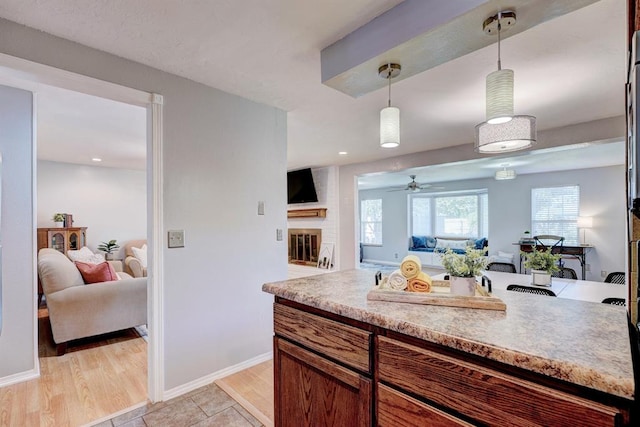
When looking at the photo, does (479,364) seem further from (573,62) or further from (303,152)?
(303,152)

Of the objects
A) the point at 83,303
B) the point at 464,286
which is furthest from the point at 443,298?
the point at 83,303

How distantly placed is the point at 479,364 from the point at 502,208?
24.1ft

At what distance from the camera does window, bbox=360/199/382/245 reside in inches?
375

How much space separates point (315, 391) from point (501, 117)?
4.66 ft

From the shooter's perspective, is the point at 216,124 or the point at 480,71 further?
the point at 216,124

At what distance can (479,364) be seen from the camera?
0.84m

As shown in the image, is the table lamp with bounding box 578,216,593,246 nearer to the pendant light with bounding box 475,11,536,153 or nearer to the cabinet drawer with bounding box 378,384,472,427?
the pendant light with bounding box 475,11,536,153

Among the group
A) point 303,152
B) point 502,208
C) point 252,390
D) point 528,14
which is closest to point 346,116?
point 303,152

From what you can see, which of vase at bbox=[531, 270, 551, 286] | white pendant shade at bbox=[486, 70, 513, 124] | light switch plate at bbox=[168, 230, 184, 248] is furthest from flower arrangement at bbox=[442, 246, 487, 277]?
vase at bbox=[531, 270, 551, 286]

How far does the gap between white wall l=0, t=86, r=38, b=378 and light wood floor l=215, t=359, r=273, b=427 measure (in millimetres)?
1498

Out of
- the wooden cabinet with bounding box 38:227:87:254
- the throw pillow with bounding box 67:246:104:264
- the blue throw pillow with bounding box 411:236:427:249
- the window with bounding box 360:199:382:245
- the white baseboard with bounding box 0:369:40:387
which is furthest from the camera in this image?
the window with bounding box 360:199:382:245

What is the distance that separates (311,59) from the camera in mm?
1969

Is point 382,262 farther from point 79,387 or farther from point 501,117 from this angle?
point 501,117

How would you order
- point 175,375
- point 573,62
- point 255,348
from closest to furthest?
1. point 573,62
2. point 175,375
3. point 255,348
